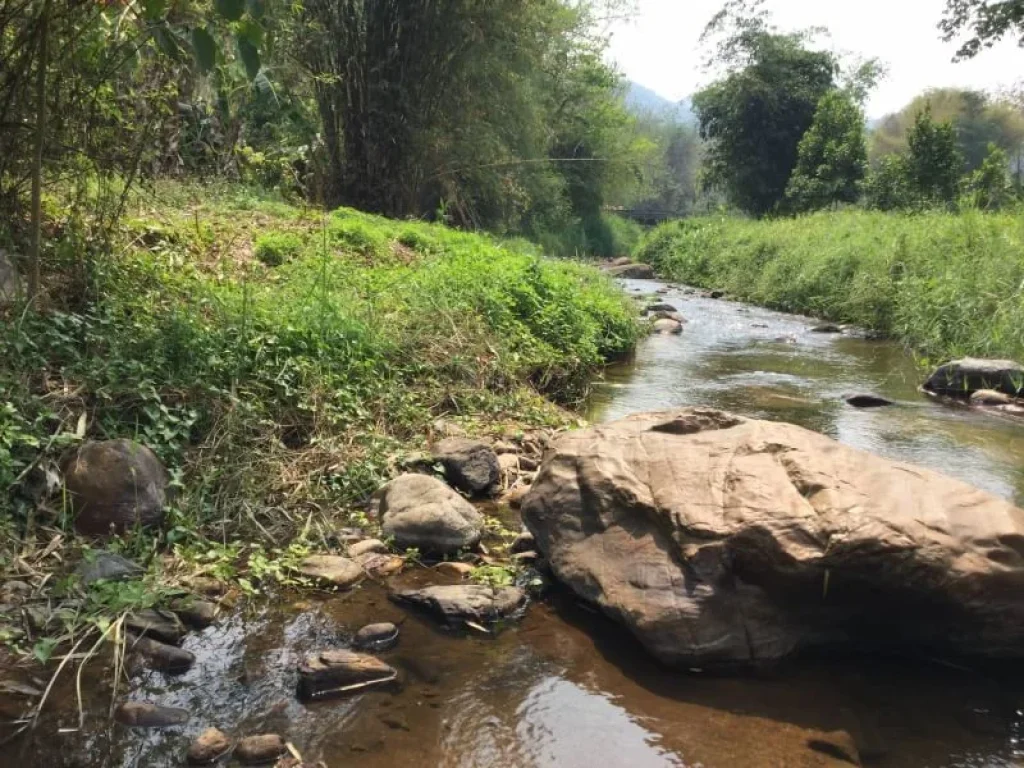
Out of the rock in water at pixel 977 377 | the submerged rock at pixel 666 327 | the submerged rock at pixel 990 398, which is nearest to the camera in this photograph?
the submerged rock at pixel 990 398

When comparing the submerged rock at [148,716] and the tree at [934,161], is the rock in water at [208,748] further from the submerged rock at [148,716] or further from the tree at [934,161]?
the tree at [934,161]

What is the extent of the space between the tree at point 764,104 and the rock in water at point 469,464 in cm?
2700

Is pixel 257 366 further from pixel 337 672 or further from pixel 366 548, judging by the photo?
pixel 337 672

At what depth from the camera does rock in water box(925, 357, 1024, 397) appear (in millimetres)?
8102

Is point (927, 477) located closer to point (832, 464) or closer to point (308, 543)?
point (832, 464)

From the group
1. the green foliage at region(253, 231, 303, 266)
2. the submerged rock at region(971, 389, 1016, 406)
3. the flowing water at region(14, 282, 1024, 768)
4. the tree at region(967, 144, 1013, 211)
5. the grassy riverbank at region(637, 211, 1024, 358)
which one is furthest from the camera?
the tree at region(967, 144, 1013, 211)

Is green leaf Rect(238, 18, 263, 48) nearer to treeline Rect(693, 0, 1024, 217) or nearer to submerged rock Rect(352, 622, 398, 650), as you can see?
submerged rock Rect(352, 622, 398, 650)

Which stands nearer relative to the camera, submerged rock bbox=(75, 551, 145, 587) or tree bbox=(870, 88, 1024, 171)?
submerged rock bbox=(75, 551, 145, 587)

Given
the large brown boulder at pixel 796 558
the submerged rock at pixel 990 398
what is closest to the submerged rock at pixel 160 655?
the large brown boulder at pixel 796 558

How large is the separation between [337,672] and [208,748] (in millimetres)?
511

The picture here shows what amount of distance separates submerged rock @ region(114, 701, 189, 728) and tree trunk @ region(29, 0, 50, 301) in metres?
2.46

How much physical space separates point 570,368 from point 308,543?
3933 millimetres

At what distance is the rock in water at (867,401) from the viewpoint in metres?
7.91

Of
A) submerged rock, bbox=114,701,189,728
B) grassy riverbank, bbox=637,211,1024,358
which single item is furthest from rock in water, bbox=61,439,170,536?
grassy riverbank, bbox=637,211,1024,358
